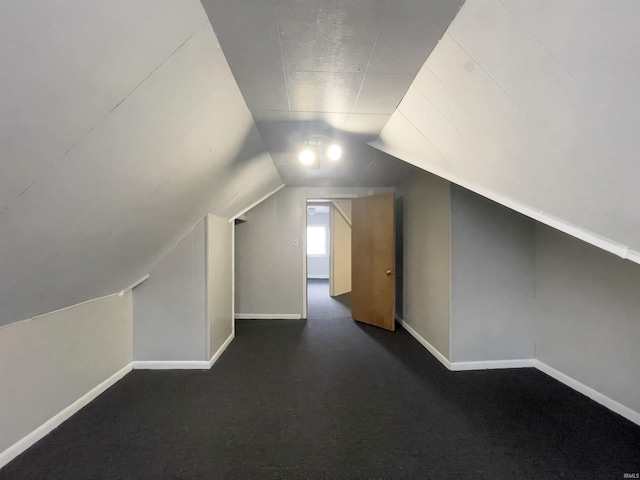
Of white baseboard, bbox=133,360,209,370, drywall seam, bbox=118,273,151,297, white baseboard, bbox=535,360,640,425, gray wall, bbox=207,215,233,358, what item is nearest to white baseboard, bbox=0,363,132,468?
white baseboard, bbox=133,360,209,370

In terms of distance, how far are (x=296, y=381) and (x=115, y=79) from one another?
91.2 inches

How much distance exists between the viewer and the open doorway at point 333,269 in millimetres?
5016

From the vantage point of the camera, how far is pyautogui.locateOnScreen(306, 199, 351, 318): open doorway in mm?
5016

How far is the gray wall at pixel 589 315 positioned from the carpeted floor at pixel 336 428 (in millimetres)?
210

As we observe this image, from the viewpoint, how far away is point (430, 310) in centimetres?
304

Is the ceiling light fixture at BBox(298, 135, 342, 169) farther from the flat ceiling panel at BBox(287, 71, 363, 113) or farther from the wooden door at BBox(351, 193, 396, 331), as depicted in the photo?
the wooden door at BBox(351, 193, 396, 331)

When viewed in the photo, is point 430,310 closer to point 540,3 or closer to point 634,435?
point 634,435

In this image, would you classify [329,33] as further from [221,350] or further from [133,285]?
[221,350]

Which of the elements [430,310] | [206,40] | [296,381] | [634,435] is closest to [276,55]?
[206,40]

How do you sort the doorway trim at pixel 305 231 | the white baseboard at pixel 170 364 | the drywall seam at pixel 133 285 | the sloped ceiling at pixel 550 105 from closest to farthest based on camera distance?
the sloped ceiling at pixel 550 105 < the drywall seam at pixel 133 285 < the white baseboard at pixel 170 364 < the doorway trim at pixel 305 231

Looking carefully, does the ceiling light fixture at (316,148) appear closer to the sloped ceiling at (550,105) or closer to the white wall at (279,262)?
the sloped ceiling at (550,105)

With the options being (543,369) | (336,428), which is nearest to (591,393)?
(543,369)

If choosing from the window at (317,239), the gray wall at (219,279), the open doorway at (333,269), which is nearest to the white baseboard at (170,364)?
the gray wall at (219,279)

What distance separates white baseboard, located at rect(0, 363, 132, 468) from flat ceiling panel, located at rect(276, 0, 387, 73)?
100 inches
